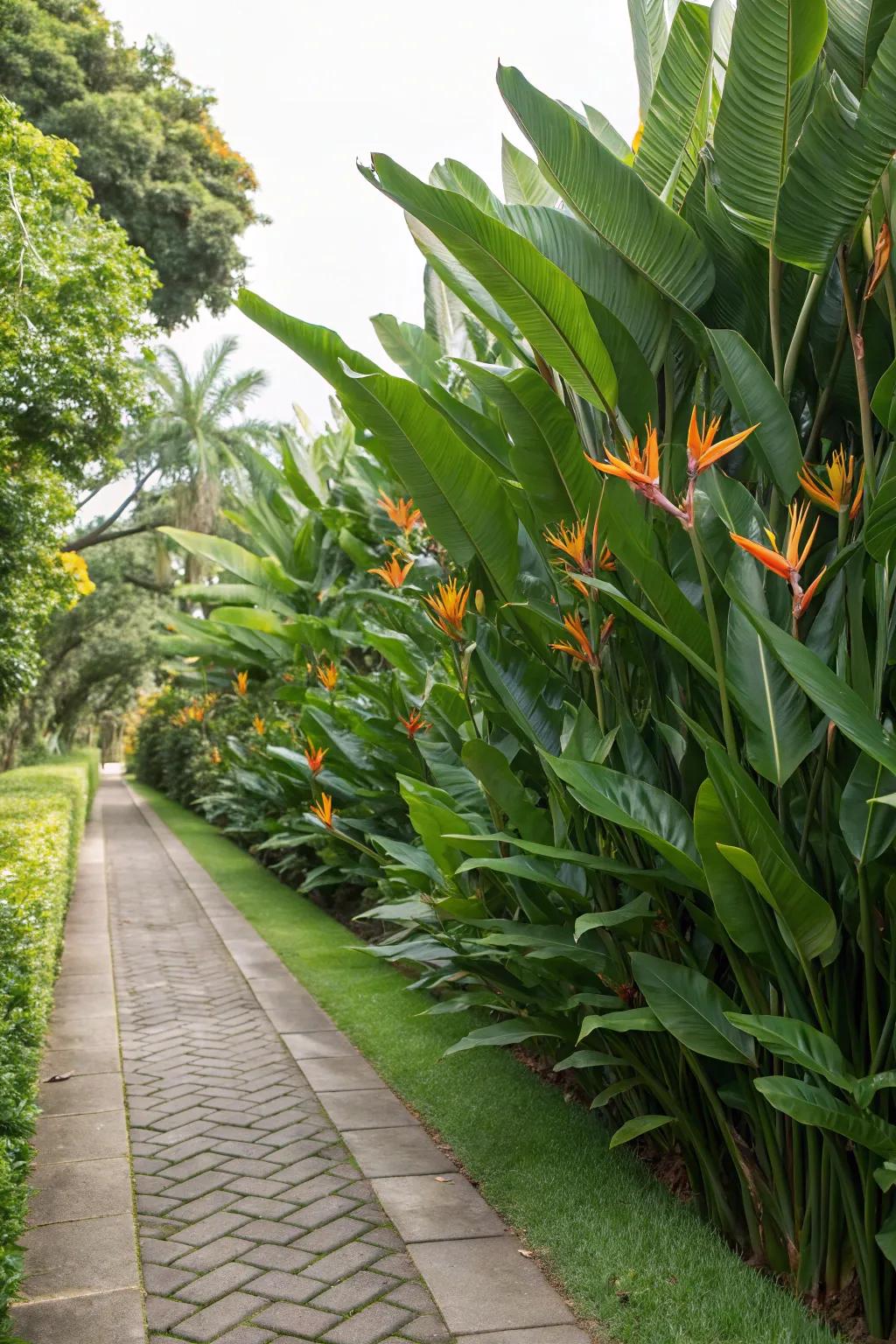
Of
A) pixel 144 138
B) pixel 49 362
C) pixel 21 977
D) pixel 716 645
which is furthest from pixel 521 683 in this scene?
pixel 144 138

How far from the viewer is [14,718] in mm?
21188

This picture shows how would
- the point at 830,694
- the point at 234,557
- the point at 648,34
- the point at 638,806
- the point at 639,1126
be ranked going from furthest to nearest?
the point at 234,557 → the point at 648,34 → the point at 639,1126 → the point at 638,806 → the point at 830,694

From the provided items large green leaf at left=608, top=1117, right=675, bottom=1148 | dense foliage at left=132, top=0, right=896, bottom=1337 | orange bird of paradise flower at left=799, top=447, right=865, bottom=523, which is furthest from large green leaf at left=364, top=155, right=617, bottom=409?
large green leaf at left=608, top=1117, right=675, bottom=1148

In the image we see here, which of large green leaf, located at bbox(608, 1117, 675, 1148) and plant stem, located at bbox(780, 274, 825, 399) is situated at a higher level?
plant stem, located at bbox(780, 274, 825, 399)

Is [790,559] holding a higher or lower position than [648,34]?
lower

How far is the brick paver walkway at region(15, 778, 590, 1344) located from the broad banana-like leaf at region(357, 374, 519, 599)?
2000mm

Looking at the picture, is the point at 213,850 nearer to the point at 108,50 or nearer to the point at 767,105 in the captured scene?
the point at 767,105

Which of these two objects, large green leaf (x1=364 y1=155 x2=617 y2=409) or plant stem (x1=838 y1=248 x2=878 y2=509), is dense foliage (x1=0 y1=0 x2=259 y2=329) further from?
plant stem (x1=838 y1=248 x2=878 y2=509)

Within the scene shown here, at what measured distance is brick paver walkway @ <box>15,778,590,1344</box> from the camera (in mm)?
2801

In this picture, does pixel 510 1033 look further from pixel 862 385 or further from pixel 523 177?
pixel 523 177

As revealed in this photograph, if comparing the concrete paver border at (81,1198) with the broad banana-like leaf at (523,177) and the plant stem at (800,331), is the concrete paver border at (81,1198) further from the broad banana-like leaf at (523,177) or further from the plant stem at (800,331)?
the broad banana-like leaf at (523,177)

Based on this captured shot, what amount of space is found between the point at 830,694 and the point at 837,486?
25.2 inches

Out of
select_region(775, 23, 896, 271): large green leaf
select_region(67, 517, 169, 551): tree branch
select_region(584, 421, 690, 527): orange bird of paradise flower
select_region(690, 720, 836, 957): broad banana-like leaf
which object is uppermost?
select_region(67, 517, 169, 551): tree branch

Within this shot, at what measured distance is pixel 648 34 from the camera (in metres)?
3.25
